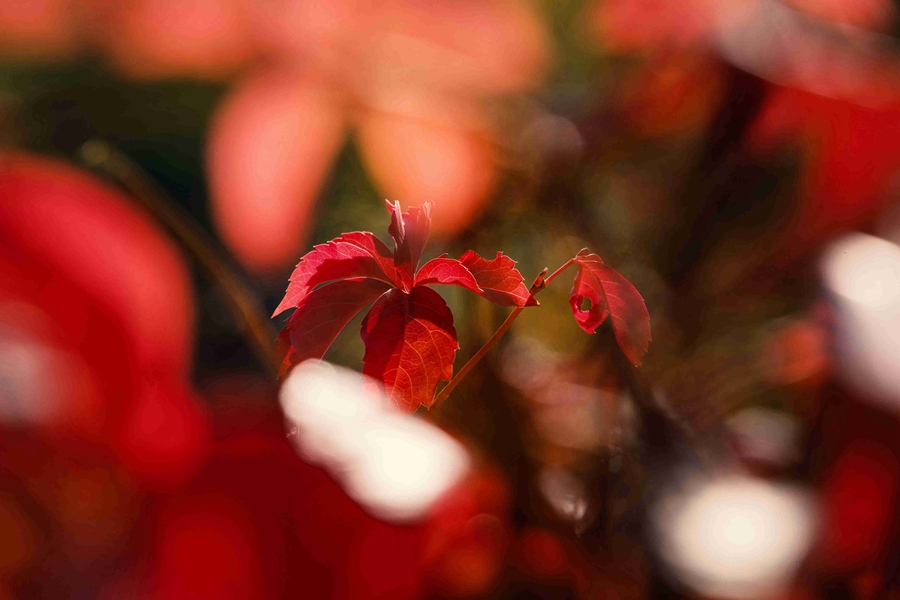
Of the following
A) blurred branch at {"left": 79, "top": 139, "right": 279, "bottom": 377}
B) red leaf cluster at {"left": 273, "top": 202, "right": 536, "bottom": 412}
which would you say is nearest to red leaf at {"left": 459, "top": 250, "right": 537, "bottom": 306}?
red leaf cluster at {"left": 273, "top": 202, "right": 536, "bottom": 412}

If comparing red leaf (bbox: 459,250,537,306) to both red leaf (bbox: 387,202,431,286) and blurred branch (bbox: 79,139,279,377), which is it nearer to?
red leaf (bbox: 387,202,431,286)

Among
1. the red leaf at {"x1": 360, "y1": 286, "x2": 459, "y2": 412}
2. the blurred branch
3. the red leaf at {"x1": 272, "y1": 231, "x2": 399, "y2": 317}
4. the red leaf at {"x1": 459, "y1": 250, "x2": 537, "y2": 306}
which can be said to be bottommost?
the blurred branch

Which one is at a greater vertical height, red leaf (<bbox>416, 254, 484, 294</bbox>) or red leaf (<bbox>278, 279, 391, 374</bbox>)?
red leaf (<bbox>416, 254, 484, 294</bbox>)

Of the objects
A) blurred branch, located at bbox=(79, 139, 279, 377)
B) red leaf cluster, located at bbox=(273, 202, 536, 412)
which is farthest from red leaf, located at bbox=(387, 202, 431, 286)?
blurred branch, located at bbox=(79, 139, 279, 377)

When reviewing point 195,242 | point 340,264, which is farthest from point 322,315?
point 195,242

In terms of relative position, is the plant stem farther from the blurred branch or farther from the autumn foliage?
the blurred branch

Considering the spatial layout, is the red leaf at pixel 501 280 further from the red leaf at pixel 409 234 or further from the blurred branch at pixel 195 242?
the blurred branch at pixel 195 242

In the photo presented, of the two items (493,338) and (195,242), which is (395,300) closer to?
(493,338)

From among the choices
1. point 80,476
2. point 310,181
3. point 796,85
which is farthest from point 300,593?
point 796,85
